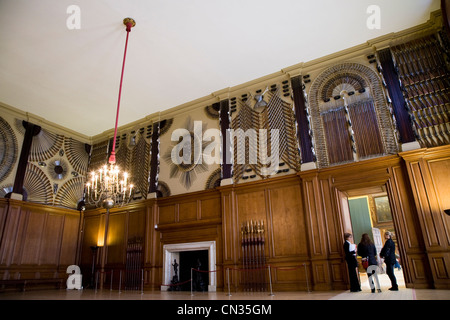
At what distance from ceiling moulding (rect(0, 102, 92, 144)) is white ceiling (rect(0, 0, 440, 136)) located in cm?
29

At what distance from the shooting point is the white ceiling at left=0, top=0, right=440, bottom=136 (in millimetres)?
6641

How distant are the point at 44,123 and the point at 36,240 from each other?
4.06m

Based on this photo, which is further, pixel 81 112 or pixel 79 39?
pixel 81 112

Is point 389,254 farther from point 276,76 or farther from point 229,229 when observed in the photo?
point 276,76

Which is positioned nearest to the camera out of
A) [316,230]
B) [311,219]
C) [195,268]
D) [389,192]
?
[389,192]

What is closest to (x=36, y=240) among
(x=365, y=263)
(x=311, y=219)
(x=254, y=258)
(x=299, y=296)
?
(x=254, y=258)

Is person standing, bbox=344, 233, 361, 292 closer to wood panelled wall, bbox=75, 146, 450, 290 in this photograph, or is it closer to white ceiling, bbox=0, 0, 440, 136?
wood panelled wall, bbox=75, 146, 450, 290

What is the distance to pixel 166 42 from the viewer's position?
752 centimetres

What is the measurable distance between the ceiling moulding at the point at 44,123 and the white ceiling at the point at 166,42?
294mm

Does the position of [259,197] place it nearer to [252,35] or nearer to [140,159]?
[252,35]

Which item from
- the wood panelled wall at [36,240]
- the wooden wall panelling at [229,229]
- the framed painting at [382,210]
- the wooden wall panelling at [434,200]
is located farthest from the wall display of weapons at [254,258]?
the framed painting at [382,210]

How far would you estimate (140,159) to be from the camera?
1084 centimetres

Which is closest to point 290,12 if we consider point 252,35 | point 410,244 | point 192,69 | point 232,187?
point 252,35

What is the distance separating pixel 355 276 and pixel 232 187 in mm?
3768
